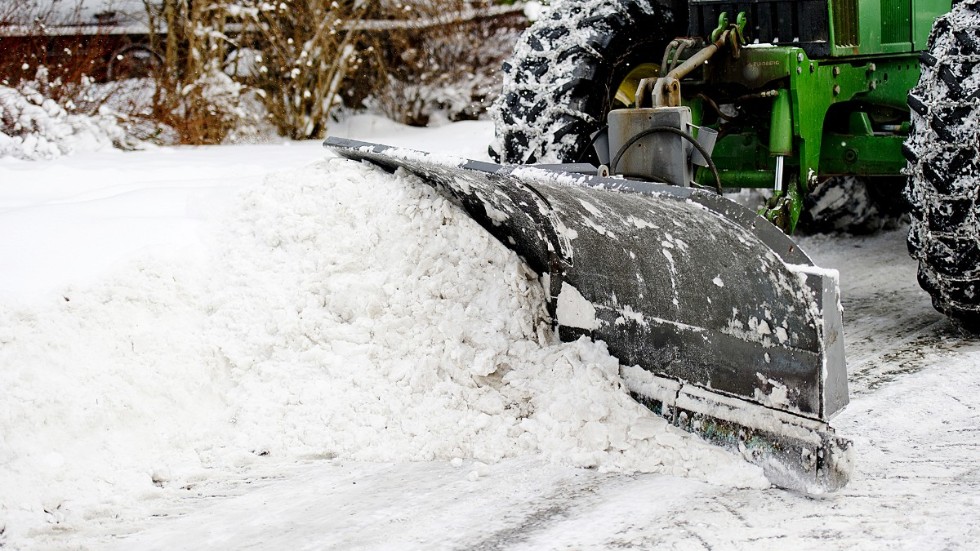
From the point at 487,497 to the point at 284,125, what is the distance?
7.37m

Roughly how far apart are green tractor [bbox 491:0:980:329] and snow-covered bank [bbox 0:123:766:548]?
0.73m

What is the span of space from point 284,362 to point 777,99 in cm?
232

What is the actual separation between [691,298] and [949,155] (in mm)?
1332

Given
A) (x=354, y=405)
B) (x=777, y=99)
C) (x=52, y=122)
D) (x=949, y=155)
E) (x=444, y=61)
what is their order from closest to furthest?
1. (x=354, y=405)
2. (x=949, y=155)
3. (x=777, y=99)
4. (x=52, y=122)
5. (x=444, y=61)

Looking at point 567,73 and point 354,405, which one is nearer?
point 354,405

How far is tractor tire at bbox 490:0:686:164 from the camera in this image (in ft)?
15.0

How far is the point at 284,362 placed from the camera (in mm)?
3822

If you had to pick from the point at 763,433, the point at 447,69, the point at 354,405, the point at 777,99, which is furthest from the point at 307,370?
the point at 447,69

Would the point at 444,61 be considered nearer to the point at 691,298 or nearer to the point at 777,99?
the point at 777,99

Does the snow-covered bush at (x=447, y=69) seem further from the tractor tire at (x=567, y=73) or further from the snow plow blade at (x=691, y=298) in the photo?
the snow plow blade at (x=691, y=298)

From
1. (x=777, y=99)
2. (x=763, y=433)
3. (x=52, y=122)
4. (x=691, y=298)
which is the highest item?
(x=52, y=122)

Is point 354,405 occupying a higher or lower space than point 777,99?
lower

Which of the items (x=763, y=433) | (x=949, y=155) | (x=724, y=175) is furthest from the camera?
(x=724, y=175)

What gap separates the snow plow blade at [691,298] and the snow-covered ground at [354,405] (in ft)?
0.34
